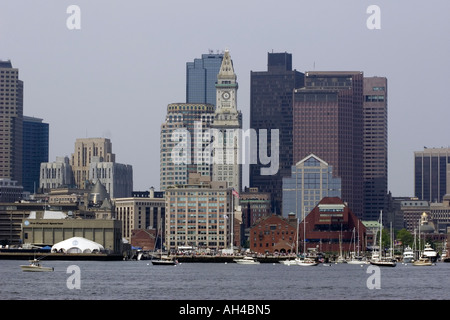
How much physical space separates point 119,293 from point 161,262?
105343 millimetres

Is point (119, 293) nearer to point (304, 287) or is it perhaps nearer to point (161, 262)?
point (304, 287)

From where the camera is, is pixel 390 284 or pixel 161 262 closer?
pixel 390 284

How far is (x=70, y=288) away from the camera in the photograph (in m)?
95.2
